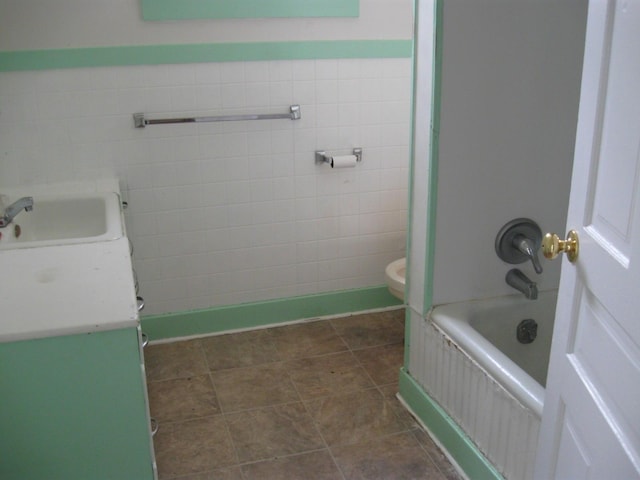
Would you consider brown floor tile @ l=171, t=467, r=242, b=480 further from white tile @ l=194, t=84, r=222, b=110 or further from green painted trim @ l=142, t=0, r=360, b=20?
green painted trim @ l=142, t=0, r=360, b=20

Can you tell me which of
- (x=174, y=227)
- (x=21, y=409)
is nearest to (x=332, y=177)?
(x=174, y=227)

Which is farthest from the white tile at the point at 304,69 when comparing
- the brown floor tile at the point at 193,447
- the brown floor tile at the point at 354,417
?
the brown floor tile at the point at 193,447

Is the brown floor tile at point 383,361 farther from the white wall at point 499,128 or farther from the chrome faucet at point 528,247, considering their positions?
the chrome faucet at point 528,247

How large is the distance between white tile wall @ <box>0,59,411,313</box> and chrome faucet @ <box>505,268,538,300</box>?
103cm

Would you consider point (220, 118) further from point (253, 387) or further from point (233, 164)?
point (253, 387)

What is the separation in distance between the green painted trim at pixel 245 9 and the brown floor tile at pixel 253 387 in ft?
5.03

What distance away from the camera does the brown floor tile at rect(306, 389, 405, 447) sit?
248cm

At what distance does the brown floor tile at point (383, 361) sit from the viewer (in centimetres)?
286

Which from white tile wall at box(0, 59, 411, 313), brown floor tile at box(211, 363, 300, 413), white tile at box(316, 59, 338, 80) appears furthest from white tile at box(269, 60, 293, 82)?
brown floor tile at box(211, 363, 300, 413)

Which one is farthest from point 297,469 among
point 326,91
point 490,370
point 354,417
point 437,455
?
point 326,91

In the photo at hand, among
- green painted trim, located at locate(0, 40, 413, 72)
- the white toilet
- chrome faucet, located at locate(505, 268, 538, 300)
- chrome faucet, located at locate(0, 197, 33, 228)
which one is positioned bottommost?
the white toilet

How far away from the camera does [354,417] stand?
2.58 metres

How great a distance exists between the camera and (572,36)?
2.23m

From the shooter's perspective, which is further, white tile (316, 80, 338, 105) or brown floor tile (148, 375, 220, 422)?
white tile (316, 80, 338, 105)
